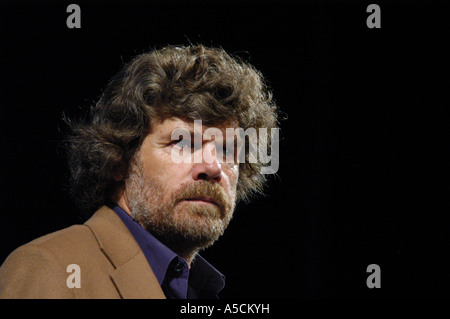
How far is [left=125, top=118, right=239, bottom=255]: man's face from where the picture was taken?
1882mm

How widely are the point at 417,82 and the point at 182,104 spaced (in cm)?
132

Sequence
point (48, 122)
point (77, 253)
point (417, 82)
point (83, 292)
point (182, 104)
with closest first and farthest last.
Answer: point (83, 292) < point (77, 253) < point (182, 104) < point (48, 122) < point (417, 82)

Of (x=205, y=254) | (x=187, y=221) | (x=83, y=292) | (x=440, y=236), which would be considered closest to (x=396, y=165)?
(x=440, y=236)

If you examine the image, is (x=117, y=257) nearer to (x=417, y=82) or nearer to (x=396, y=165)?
(x=396, y=165)

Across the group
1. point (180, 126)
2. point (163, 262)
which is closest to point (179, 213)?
point (163, 262)

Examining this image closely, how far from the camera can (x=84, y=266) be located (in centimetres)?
162

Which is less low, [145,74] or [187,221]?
[145,74]

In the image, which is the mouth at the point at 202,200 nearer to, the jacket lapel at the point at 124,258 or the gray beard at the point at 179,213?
the gray beard at the point at 179,213

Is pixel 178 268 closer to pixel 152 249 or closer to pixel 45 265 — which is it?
pixel 152 249

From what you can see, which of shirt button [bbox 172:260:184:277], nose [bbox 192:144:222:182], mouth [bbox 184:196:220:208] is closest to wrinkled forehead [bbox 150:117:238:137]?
nose [bbox 192:144:222:182]

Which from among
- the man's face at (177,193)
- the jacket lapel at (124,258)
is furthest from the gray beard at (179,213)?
the jacket lapel at (124,258)

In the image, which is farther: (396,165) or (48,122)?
(396,165)

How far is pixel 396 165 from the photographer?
2621mm

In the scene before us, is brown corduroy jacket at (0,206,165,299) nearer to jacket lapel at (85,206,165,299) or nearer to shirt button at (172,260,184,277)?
jacket lapel at (85,206,165,299)
